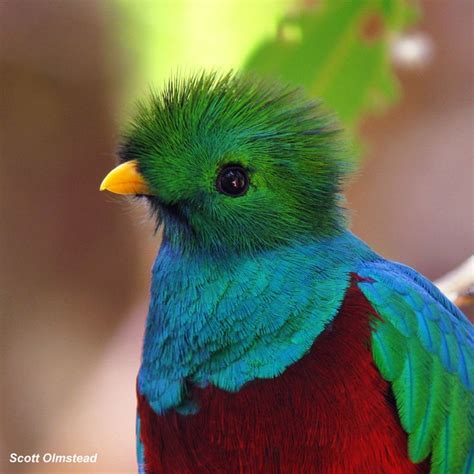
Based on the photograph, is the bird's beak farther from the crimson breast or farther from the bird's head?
the crimson breast

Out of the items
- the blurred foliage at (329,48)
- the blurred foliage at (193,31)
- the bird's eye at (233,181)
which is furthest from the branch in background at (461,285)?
the blurred foliage at (193,31)

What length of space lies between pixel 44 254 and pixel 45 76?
0.83 meters

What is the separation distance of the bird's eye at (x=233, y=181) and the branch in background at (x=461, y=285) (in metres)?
0.70

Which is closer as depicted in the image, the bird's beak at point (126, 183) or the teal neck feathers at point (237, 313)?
the teal neck feathers at point (237, 313)

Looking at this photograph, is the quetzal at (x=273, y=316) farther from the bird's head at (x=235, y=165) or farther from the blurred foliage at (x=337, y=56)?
the blurred foliage at (x=337, y=56)

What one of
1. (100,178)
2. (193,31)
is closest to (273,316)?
(193,31)

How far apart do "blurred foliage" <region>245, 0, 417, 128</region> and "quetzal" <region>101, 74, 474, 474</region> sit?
27 centimetres

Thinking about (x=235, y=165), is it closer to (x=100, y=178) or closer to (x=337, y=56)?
(x=337, y=56)

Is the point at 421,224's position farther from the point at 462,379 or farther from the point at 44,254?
the point at 44,254

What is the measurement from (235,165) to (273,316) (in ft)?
1.47

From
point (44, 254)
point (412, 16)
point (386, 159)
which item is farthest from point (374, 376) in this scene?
point (44, 254)

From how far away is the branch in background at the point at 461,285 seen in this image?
2.52m

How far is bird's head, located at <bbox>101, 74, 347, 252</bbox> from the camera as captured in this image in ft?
7.96

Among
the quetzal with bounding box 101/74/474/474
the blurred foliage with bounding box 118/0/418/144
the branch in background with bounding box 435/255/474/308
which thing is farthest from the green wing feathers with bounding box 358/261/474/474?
the blurred foliage with bounding box 118/0/418/144
